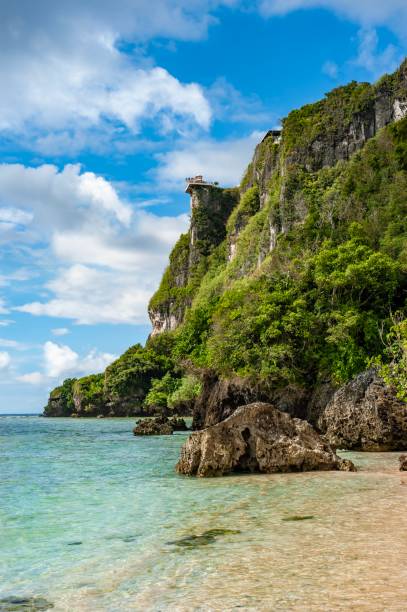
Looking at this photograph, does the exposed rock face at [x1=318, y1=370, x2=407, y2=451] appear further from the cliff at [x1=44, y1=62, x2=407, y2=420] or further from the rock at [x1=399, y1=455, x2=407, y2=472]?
the rock at [x1=399, y1=455, x2=407, y2=472]

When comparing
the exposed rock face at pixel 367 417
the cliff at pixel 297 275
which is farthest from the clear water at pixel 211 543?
the exposed rock face at pixel 367 417

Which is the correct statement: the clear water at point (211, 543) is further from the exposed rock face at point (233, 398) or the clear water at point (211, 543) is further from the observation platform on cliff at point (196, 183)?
the observation platform on cliff at point (196, 183)

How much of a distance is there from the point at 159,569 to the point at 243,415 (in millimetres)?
9890

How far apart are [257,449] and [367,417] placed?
745 cm

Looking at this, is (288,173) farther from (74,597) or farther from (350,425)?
(74,597)

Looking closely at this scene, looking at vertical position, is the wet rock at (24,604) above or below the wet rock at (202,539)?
below

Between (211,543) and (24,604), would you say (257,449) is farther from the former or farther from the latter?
(24,604)

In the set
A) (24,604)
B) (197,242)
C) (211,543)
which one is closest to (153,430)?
(211,543)

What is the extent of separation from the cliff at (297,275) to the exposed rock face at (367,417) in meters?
1.23

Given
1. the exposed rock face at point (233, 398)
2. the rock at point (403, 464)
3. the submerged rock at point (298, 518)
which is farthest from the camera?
the exposed rock face at point (233, 398)

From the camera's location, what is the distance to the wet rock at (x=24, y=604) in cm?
588

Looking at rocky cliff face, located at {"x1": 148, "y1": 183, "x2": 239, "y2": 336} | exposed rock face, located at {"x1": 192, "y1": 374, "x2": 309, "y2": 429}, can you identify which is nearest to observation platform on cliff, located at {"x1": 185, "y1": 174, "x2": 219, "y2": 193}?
rocky cliff face, located at {"x1": 148, "y1": 183, "x2": 239, "y2": 336}

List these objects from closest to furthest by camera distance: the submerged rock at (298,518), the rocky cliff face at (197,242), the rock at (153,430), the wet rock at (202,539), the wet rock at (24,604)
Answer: the wet rock at (24,604) → the wet rock at (202,539) → the submerged rock at (298,518) → the rock at (153,430) → the rocky cliff face at (197,242)

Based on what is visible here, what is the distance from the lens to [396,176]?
5141 centimetres
